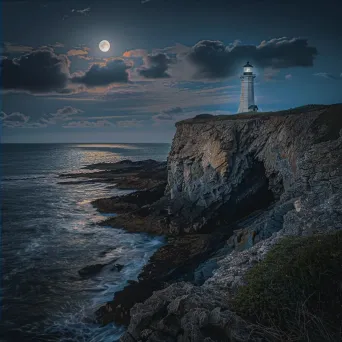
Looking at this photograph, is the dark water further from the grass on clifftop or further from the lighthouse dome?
the lighthouse dome

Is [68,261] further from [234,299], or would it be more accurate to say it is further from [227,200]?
[234,299]

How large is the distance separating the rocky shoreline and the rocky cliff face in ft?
0.11

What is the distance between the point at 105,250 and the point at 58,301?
786cm

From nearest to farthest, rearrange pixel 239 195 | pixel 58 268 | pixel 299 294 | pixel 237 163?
pixel 299 294 → pixel 58 268 → pixel 237 163 → pixel 239 195

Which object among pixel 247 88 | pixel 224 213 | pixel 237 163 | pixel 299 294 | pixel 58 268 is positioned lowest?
pixel 58 268

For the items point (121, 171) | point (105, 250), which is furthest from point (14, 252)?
point (121, 171)

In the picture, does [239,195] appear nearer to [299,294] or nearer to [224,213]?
[224,213]

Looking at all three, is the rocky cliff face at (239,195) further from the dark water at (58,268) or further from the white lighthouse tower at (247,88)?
the white lighthouse tower at (247,88)

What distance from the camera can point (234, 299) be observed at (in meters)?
8.10

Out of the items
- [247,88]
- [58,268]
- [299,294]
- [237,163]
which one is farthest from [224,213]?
[247,88]

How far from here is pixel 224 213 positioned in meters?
29.6

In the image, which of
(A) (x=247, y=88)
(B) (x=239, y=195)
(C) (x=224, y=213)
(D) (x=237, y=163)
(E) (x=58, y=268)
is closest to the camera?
(E) (x=58, y=268)

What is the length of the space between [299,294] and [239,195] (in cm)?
2200

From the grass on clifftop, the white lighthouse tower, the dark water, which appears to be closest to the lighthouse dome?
the white lighthouse tower
